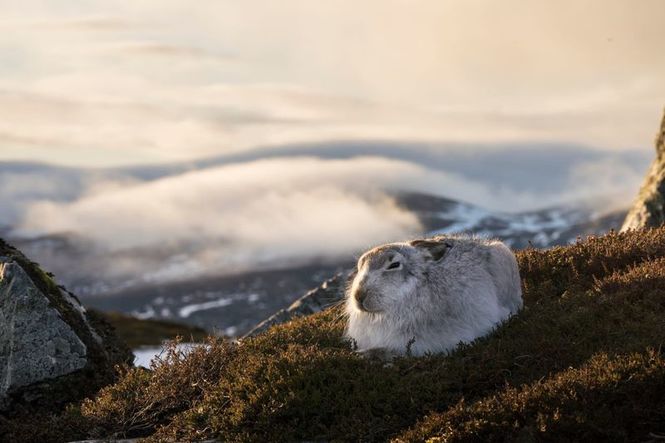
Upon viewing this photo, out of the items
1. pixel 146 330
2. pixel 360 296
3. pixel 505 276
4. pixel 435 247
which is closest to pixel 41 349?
pixel 360 296

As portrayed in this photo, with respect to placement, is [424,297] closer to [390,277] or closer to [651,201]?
[390,277]

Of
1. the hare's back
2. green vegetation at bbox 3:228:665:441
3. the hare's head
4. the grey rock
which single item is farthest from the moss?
the hare's back

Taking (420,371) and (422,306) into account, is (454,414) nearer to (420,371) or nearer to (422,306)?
(420,371)

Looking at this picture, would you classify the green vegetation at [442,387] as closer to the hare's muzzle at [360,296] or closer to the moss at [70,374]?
the hare's muzzle at [360,296]

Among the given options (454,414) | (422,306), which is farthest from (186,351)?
(454,414)

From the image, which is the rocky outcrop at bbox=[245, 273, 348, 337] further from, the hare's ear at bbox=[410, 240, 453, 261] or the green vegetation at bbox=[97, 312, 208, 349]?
the green vegetation at bbox=[97, 312, 208, 349]
